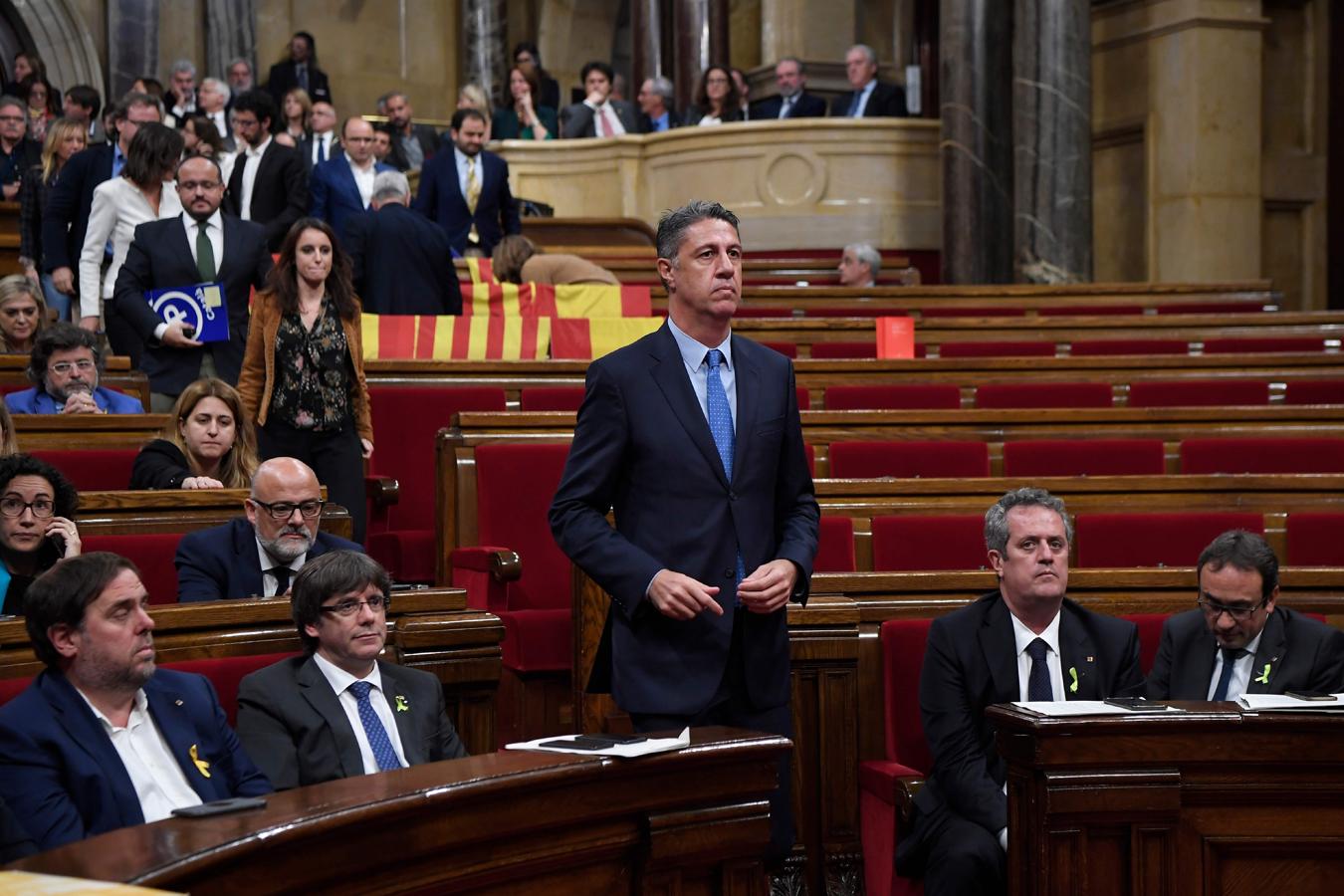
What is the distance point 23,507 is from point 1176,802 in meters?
2.18

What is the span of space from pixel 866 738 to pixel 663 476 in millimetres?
1040

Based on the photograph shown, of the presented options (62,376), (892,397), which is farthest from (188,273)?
(892,397)

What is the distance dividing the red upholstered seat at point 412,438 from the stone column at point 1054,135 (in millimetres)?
5012

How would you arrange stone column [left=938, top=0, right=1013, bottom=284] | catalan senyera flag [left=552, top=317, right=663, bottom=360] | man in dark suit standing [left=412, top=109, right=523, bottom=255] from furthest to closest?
stone column [left=938, top=0, right=1013, bottom=284] → man in dark suit standing [left=412, top=109, right=523, bottom=255] → catalan senyera flag [left=552, top=317, right=663, bottom=360]

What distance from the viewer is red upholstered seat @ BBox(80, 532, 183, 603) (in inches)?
143

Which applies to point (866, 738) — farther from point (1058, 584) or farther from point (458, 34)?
point (458, 34)

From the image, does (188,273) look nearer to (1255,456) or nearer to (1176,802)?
(1255,456)

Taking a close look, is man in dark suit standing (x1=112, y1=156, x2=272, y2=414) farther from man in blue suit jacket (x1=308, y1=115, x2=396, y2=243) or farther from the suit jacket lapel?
the suit jacket lapel

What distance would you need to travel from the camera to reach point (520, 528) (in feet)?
14.4

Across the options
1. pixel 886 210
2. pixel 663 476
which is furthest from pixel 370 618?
pixel 886 210

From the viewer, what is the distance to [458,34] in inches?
571

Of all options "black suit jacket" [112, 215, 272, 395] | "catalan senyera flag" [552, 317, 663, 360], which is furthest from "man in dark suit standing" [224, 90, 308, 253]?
"black suit jacket" [112, 215, 272, 395]

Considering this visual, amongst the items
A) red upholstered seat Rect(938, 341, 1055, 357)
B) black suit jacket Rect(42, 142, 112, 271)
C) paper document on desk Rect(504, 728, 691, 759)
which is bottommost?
paper document on desk Rect(504, 728, 691, 759)

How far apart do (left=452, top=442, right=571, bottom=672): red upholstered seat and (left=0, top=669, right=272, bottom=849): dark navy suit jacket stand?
5.71 ft
